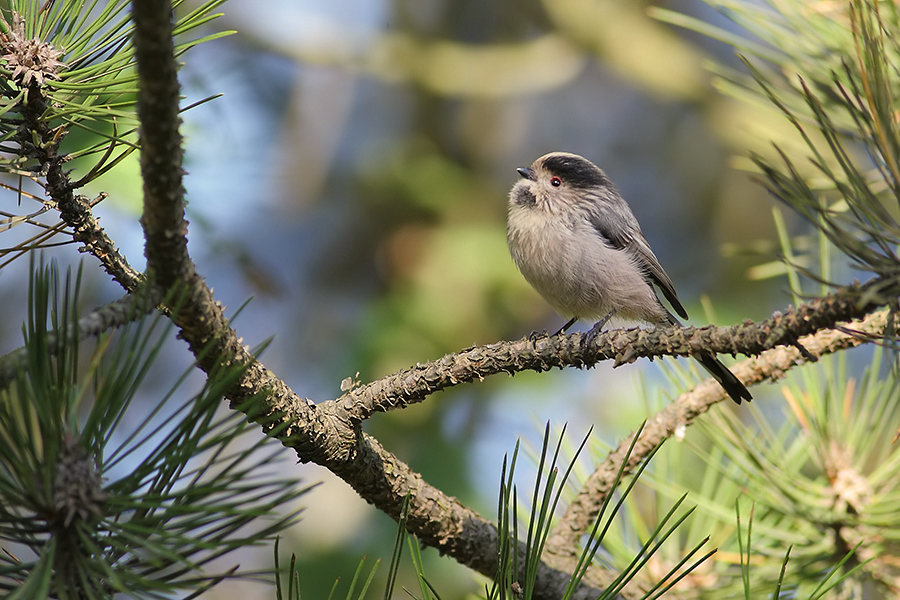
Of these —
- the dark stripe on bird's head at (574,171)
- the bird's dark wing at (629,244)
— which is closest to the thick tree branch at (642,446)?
the bird's dark wing at (629,244)

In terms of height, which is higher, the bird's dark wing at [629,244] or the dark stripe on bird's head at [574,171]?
the dark stripe on bird's head at [574,171]

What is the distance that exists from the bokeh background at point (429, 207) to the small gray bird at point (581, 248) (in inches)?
12.6

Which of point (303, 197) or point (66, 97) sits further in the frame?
point (303, 197)

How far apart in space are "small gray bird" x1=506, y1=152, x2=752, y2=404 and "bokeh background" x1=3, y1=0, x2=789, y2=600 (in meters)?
0.32

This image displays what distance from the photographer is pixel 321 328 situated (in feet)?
17.8

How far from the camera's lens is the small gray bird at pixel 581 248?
329 cm

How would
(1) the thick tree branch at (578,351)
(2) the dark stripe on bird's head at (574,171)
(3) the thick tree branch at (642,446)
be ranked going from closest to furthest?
(1) the thick tree branch at (578,351) < (3) the thick tree branch at (642,446) < (2) the dark stripe on bird's head at (574,171)

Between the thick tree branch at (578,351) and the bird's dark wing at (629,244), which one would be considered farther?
the bird's dark wing at (629,244)

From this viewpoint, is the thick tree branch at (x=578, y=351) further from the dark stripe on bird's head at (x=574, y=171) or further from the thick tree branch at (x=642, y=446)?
the dark stripe on bird's head at (x=574, y=171)

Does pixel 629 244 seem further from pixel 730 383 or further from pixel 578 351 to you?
pixel 578 351

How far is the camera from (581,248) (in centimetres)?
330

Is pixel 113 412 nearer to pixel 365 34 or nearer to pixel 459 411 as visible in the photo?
pixel 459 411

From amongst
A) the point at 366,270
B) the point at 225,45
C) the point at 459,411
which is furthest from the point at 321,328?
the point at 225,45

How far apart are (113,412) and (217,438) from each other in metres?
0.16
